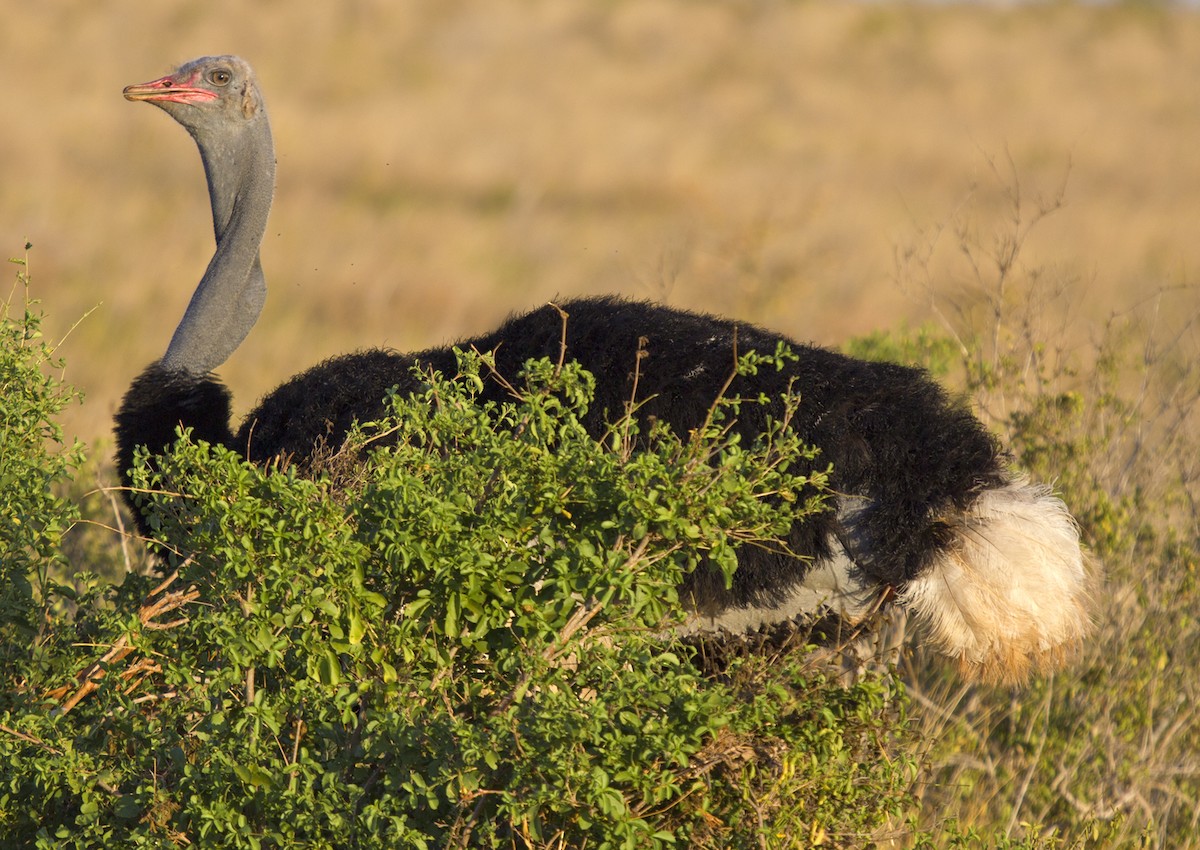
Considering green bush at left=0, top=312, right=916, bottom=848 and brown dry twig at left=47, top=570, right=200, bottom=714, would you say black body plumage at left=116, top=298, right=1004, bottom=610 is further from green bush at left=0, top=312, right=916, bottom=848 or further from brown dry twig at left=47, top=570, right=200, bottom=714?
brown dry twig at left=47, top=570, right=200, bottom=714

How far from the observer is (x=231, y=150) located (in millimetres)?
5145

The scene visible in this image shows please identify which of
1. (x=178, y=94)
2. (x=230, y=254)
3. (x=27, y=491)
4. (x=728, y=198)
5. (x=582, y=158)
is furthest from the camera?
(x=582, y=158)

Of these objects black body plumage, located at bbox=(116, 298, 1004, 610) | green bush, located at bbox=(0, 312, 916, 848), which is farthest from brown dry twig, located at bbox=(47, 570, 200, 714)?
black body plumage, located at bbox=(116, 298, 1004, 610)

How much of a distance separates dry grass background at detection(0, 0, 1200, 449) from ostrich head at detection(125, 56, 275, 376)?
160 centimetres

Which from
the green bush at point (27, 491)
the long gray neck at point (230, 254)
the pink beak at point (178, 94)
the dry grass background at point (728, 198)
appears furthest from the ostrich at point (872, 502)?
the pink beak at point (178, 94)

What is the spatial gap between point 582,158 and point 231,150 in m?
13.0

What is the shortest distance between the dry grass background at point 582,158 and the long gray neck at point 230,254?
1.60 m

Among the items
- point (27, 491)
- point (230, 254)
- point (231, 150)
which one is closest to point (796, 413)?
point (27, 491)

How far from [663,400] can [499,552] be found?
93 cm

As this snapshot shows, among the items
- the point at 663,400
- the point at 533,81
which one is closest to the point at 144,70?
the point at 533,81

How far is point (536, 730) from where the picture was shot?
8.52 feet

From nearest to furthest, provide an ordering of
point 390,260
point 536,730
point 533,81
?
point 536,730, point 390,260, point 533,81

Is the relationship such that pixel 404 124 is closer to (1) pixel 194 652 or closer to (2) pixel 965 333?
(2) pixel 965 333

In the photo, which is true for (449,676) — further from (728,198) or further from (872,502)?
(728,198)
